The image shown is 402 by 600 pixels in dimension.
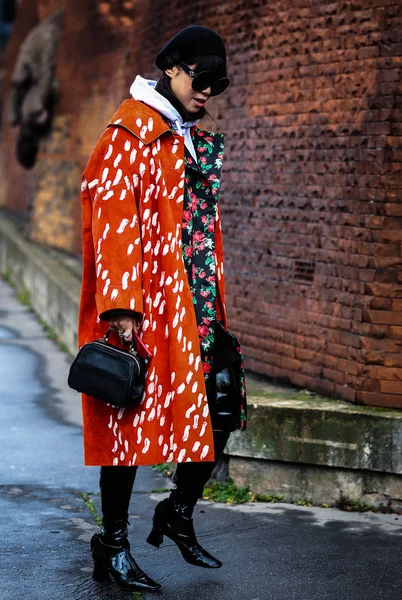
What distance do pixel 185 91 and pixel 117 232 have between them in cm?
61

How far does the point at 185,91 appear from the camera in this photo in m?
4.20

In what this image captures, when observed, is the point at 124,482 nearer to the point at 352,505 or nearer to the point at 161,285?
the point at 161,285

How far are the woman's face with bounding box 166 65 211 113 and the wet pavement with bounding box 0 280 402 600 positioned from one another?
1.78m

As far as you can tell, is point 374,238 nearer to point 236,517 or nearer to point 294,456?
point 294,456

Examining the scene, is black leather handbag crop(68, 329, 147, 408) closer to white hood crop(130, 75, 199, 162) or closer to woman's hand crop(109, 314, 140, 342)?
woman's hand crop(109, 314, 140, 342)

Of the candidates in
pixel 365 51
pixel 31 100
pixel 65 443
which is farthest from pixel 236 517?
pixel 31 100

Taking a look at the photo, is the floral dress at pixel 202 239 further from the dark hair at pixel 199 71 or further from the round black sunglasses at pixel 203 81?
the round black sunglasses at pixel 203 81

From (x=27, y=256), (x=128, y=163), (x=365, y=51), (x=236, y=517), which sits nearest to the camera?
(x=128, y=163)

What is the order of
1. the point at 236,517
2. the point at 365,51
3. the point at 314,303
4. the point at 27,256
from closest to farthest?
1. the point at 236,517
2. the point at 365,51
3. the point at 314,303
4. the point at 27,256

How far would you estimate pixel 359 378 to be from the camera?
18.5 ft

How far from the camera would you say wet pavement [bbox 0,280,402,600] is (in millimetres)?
4312

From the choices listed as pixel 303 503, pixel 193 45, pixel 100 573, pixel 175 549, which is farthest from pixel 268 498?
pixel 193 45

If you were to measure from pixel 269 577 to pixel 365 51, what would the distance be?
8.69ft

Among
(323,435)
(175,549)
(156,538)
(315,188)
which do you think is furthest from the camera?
(315,188)
